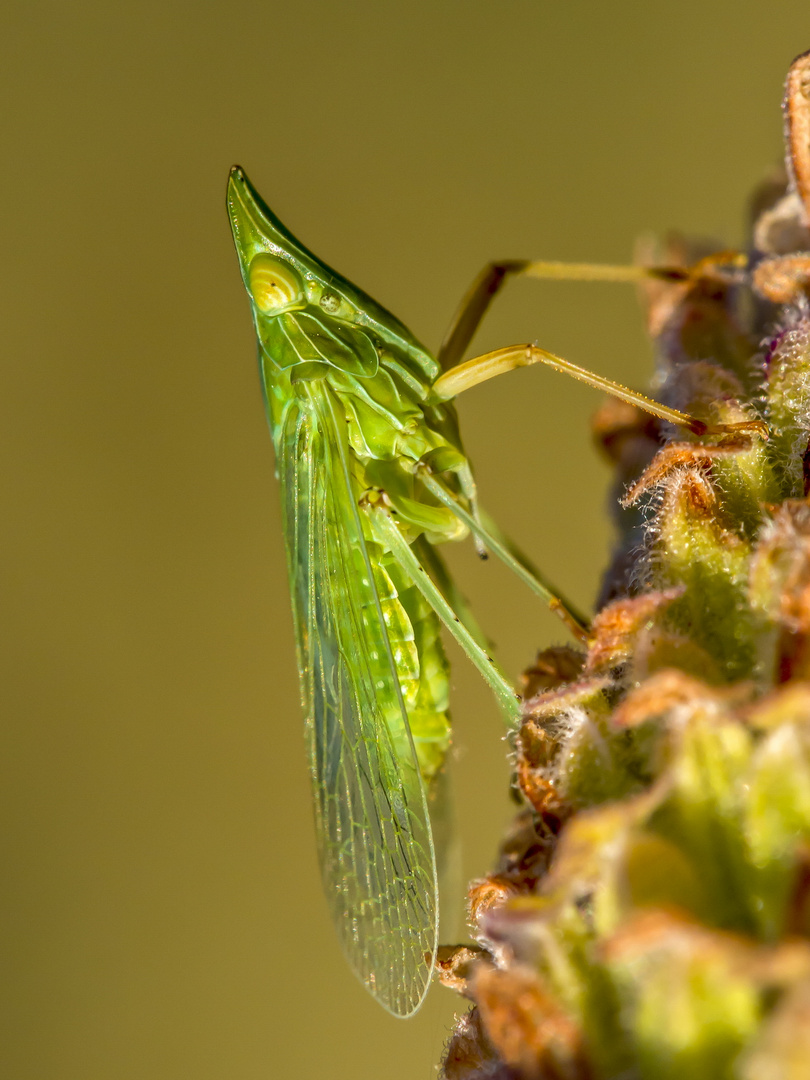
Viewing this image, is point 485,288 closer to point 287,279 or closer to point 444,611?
point 287,279

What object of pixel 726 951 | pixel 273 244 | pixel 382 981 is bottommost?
pixel 726 951

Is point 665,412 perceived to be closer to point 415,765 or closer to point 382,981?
point 415,765

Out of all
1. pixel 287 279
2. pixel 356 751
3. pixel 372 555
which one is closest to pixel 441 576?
pixel 372 555

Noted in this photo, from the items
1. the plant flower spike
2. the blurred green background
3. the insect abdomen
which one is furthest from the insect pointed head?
the blurred green background

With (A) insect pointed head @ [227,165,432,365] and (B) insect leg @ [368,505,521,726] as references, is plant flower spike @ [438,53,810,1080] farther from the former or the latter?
(A) insect pointed head @ [227,165,432,365]

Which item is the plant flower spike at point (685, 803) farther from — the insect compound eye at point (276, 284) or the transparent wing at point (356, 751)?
the insect compound eye at point (276, 284)

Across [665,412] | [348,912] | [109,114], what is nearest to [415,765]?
[348,912]
